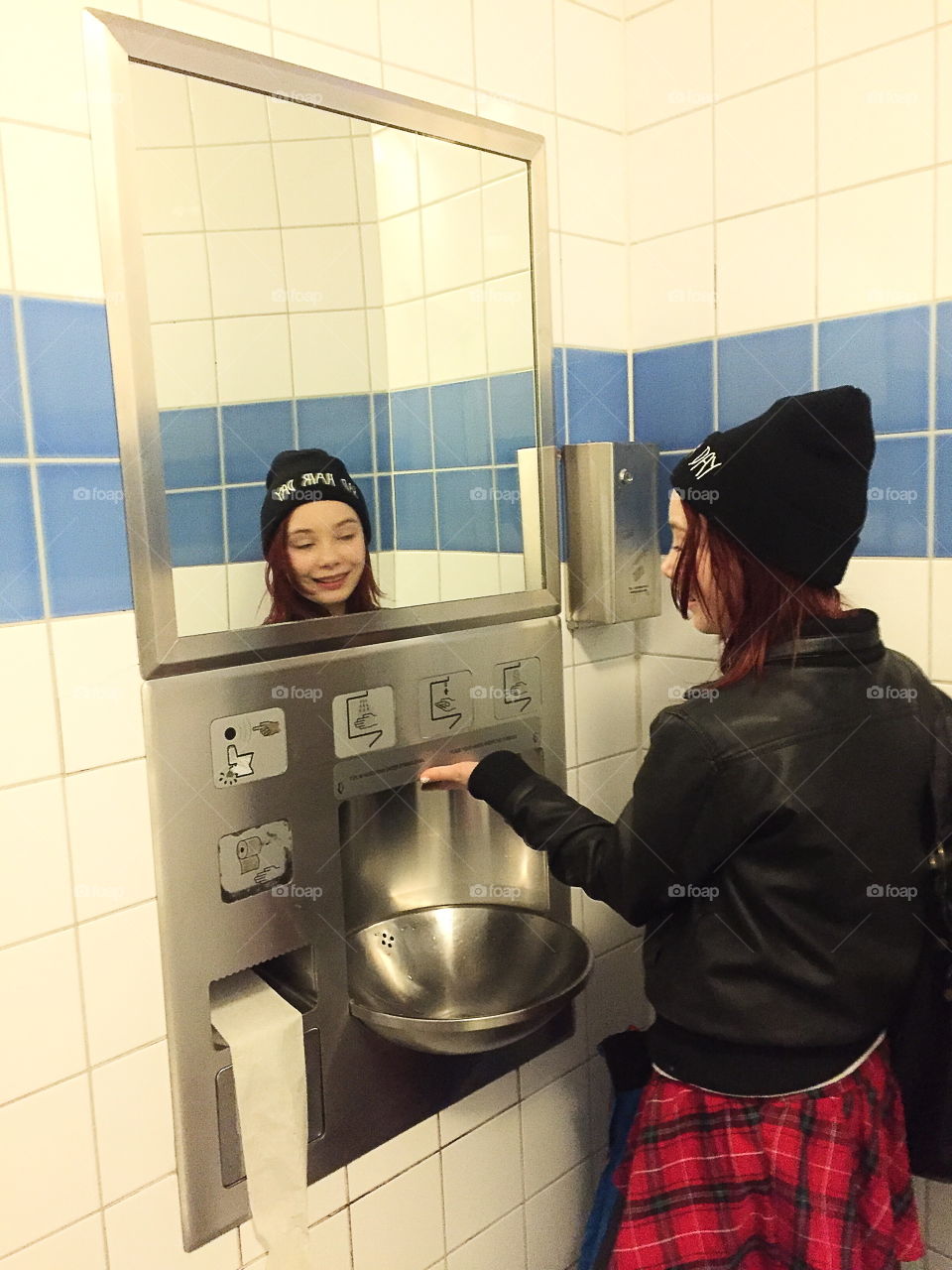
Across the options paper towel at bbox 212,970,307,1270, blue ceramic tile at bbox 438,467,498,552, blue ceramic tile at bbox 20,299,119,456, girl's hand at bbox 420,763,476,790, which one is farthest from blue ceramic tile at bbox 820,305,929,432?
paper towel at bbox 212,970,307,1270

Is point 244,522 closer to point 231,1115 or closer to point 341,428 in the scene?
point 341,428

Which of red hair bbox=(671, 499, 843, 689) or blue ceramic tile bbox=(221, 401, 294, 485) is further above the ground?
Answer: blue ceramic tile bbox=(221, 401, 294, 485)

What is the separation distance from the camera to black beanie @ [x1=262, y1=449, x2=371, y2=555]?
1.22 meters

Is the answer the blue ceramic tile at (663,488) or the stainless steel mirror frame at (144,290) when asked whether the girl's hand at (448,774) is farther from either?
the blue ceramic tile at (663,488)

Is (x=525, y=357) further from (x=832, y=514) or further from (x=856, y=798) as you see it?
(x=856, y=798)

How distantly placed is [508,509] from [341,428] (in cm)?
34

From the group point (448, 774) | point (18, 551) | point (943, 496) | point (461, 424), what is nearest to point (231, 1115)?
point (448, 774)

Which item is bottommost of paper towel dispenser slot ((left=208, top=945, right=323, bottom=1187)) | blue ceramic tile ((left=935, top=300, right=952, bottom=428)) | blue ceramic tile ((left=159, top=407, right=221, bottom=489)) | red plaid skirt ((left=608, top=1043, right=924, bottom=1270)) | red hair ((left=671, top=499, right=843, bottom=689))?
red plaid skirt ((left=608, top=1043, right=924, bottom=1270))

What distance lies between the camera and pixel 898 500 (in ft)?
4.62

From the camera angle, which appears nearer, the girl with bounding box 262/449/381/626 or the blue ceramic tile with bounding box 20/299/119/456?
the blue ceramic tile with bounding box 20/299/119/456

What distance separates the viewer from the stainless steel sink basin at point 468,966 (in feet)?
4.24

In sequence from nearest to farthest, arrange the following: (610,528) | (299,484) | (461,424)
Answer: (299,484)
(461,424)
(610,528)

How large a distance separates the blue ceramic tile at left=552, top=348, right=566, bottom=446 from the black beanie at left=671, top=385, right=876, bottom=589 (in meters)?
0.45

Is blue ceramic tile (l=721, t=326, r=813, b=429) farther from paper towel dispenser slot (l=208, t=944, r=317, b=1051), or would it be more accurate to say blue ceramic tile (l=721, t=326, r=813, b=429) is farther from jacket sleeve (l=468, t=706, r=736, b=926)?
paper towel dispenser slot (l=208, t=944, r=317, b=1051)
